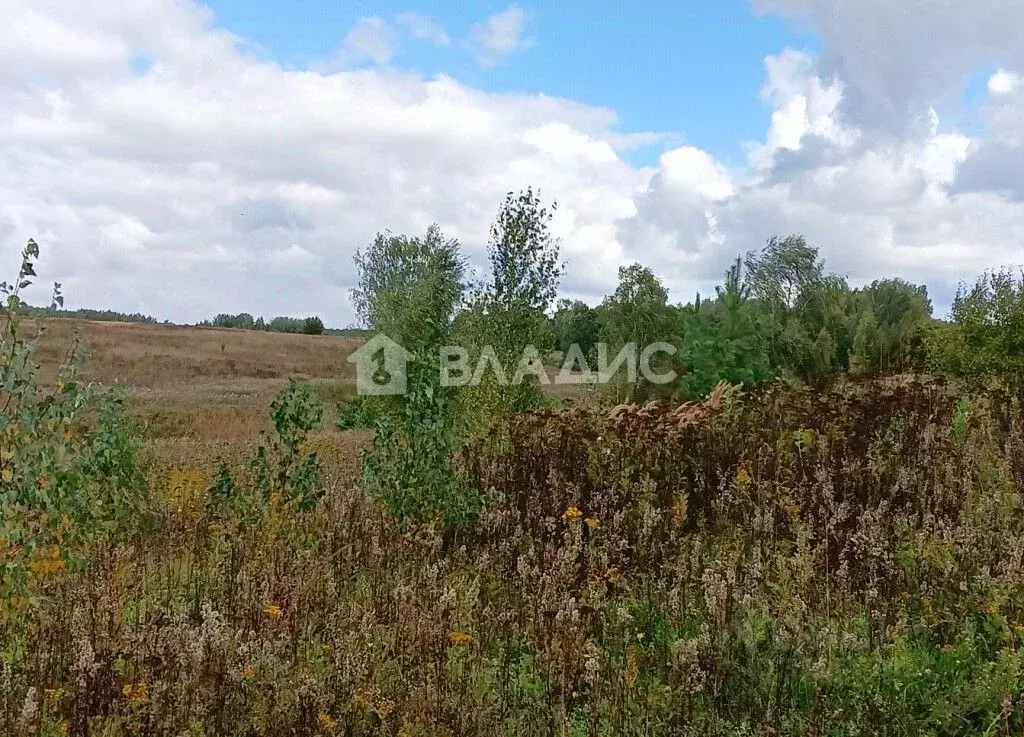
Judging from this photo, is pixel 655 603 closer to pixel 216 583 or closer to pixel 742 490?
pixel 742 490

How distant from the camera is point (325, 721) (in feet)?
10.7

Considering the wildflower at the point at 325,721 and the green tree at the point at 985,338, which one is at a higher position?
the green tree at the point at 985,338

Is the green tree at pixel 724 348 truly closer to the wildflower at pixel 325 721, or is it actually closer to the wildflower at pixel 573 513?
the wildflower at pixel 573 513

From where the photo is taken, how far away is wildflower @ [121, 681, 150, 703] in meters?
3.32

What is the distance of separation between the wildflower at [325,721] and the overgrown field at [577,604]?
0.6 inches

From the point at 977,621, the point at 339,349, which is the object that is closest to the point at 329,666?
the point at 977,621

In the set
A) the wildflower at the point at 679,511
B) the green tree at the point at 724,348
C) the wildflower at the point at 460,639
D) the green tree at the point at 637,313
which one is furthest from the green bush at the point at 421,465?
the green tree at the point at 637,313

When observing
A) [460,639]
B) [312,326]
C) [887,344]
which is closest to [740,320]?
[887,344]

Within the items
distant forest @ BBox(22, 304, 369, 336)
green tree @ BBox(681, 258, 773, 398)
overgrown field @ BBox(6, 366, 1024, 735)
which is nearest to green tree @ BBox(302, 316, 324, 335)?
distant forest @ BBox(22, 304, 369, 336)

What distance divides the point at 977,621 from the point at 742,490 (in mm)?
2319

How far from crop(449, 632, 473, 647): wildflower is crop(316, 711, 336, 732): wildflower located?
0.85 meters

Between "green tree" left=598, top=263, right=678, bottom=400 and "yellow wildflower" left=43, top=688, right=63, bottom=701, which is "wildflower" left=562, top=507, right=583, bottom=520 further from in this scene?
"green tree" left=598, top=263, right=678, bottom=400

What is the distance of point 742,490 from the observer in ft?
21.7

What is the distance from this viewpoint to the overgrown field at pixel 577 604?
3.56m
